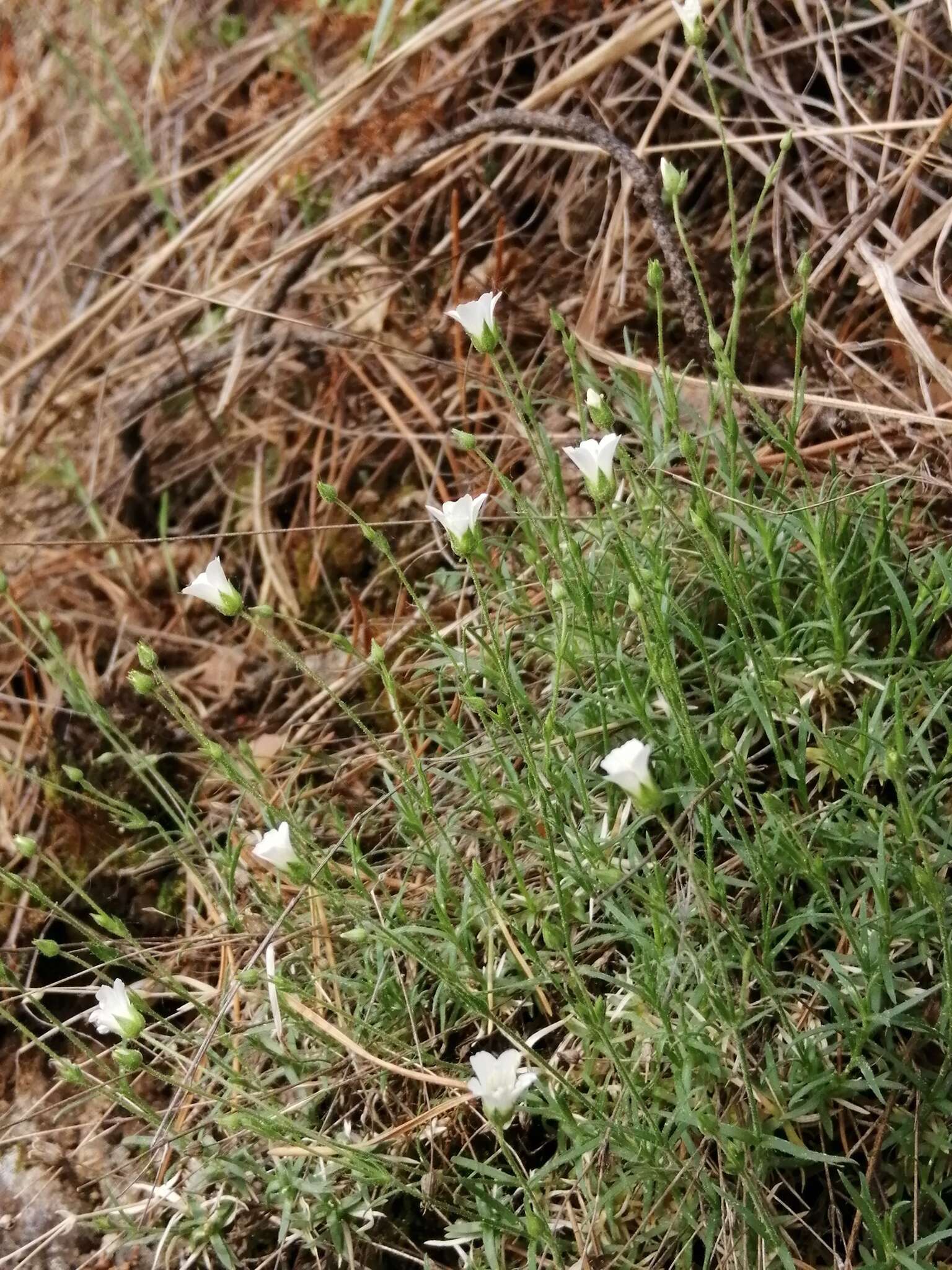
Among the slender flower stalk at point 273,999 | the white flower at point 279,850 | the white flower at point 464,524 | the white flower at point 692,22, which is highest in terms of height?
the white flower at point 692,22

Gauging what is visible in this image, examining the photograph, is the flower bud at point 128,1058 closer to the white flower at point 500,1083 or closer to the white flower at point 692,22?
the white flower at point 500,1083

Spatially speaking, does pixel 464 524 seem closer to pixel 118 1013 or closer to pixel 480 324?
pixel 480 324

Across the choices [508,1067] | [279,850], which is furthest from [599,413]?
[508,1067]

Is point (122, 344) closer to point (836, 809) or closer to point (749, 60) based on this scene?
point (749, 60)

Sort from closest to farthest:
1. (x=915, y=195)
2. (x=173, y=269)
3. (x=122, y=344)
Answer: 1. (x=915, y=195)
2. (x=122, y=344)
3. (x=173, y=269)

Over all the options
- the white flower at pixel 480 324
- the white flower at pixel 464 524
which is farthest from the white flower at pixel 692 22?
the white flower at pixel 464 524

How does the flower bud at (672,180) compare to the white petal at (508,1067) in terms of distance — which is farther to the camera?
the flower bud at (672,180)

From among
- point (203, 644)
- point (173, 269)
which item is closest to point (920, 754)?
point (203, 644)
